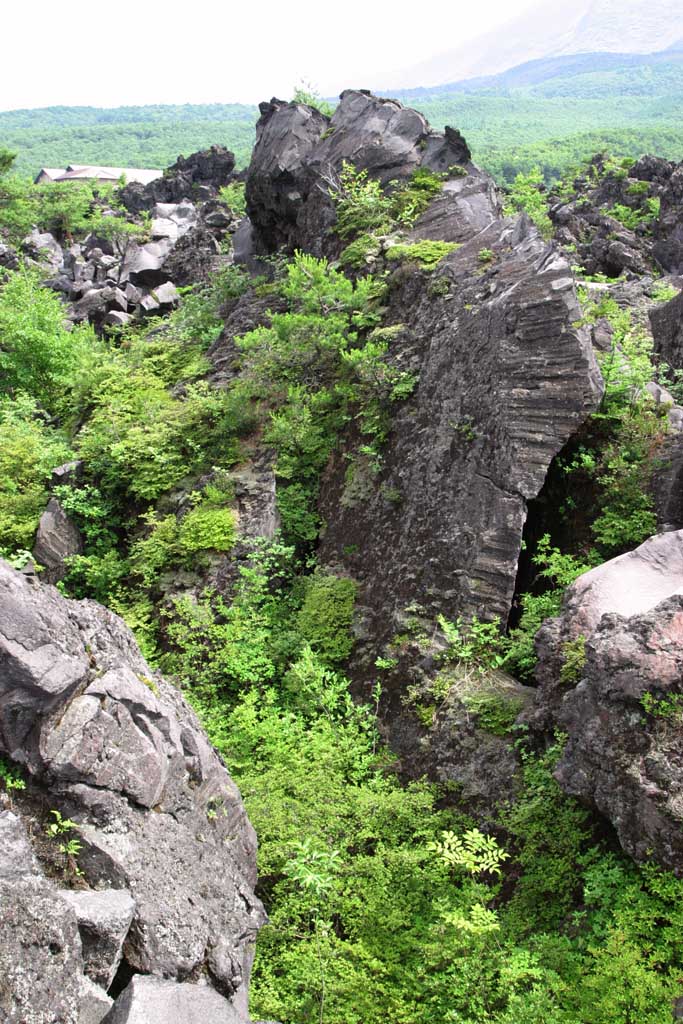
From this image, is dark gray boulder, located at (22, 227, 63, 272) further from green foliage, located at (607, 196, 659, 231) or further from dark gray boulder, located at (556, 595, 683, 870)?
dark gray boulder, located at (556, 595, 683, 870)

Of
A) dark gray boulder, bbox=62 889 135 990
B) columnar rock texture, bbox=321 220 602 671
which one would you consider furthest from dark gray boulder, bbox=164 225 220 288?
dark gray boulder, bbox=62 889 135 990

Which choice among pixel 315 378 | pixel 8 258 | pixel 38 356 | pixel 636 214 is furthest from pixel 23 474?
pixel 636 214

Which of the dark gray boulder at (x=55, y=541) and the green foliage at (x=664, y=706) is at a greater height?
the green foliage at (x=664, y=706)

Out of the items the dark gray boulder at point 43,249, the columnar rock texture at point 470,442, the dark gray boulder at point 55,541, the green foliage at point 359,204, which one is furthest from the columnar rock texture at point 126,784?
the dark gray boulder at point 43,249

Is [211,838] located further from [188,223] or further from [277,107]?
[188,223]

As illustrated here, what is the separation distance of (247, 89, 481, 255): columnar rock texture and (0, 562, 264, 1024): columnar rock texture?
44.1 feet

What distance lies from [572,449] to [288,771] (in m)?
5.61

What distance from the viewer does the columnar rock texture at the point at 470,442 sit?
354 inches

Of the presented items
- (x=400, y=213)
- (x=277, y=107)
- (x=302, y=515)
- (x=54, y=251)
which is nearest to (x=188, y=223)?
(x=54, y=251)

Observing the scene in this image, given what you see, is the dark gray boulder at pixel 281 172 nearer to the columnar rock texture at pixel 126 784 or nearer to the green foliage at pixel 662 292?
the green foliage at pixel 662 292

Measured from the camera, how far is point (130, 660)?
6.42 meters

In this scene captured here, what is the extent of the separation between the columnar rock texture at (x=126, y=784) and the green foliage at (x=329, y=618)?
3720 millimetres

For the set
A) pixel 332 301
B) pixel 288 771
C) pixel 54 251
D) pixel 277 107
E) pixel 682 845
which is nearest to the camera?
pixel 682 845

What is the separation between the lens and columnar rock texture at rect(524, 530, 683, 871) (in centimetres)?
570
